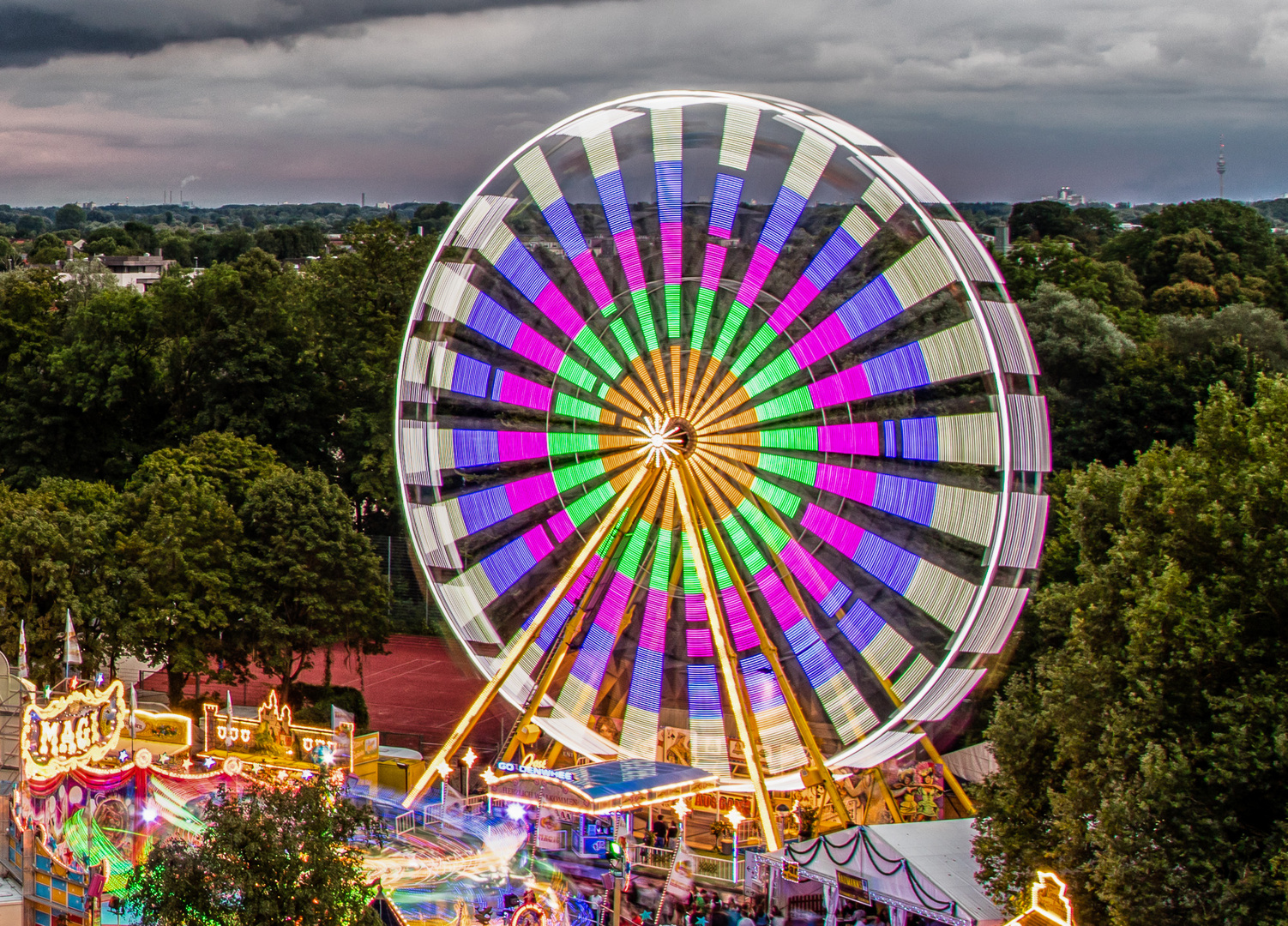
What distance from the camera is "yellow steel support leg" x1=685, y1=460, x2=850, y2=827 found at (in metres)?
20.2

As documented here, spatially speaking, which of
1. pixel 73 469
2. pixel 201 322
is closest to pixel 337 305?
pixel 201 322

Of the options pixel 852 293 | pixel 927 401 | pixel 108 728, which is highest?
pixel 852 293

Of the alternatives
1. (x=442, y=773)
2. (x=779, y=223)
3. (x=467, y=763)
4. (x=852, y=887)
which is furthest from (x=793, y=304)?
(x=442, y=773)

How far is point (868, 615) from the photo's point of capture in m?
20.0

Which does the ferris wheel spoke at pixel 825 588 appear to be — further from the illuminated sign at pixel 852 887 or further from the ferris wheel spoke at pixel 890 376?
the illuminated sign at pixel 852 887

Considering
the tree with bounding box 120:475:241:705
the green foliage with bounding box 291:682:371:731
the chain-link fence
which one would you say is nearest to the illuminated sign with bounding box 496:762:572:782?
the green foliage with bounding box 291:682:371:731

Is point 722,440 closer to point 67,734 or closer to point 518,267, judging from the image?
point 518,267

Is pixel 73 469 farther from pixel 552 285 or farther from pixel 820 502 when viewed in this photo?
pixel 820 502

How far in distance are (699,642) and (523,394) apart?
4.34m

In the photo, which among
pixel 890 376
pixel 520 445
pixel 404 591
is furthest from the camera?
pixel 404 591

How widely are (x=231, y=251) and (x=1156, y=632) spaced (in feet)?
488

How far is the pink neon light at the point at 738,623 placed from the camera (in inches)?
842

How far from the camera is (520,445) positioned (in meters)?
22.5

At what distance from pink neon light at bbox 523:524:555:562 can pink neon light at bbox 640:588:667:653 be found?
1673mm
